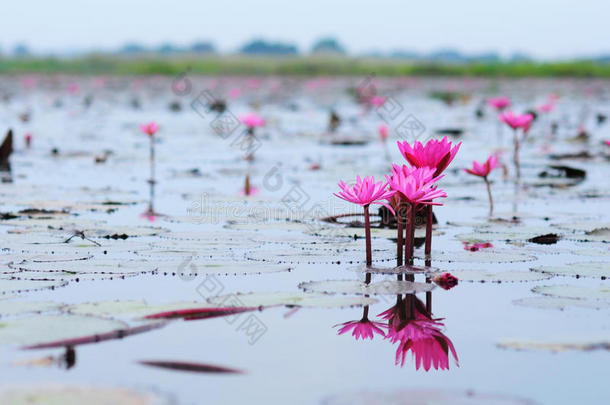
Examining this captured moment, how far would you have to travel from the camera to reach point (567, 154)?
8414 millimetres

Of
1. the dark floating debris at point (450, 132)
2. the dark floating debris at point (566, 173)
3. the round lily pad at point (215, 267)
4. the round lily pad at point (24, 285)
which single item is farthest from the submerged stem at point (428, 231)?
the dark floating debris at point (450, 132)

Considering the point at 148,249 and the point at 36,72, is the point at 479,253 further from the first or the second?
the point at 36,72

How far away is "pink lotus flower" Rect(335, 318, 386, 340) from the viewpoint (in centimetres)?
254

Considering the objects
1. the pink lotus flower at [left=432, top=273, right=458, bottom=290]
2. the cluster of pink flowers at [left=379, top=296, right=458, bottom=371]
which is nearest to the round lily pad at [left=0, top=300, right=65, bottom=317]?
the cluster of pink flowers at [left=379, top=296, right=458, bottom=371]

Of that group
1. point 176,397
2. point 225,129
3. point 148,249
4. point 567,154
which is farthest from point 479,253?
point 225,129

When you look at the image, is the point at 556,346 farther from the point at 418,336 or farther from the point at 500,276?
the point at 500,276

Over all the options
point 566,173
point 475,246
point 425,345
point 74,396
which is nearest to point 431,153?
point 475,246

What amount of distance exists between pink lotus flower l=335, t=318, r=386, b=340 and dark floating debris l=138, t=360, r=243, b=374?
0.45m

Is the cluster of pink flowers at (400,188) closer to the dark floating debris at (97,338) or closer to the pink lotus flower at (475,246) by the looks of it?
the pink lotus flower at (475,246)

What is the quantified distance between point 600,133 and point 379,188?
9.17 m

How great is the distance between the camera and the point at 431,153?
354 cm

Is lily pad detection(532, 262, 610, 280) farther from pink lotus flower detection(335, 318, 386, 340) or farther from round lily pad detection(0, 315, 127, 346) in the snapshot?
round lily pad detection(0, 315, 127, 346)

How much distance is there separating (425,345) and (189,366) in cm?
64

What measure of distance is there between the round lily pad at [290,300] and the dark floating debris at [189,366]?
0.56 metres
